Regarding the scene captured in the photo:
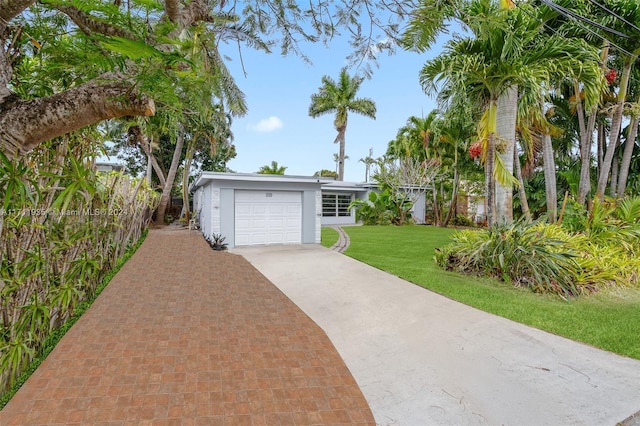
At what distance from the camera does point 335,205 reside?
22.1 m

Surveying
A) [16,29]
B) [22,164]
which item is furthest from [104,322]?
[16,29]

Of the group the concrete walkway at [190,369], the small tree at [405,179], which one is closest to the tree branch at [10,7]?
the concrete walkway at [190,369]

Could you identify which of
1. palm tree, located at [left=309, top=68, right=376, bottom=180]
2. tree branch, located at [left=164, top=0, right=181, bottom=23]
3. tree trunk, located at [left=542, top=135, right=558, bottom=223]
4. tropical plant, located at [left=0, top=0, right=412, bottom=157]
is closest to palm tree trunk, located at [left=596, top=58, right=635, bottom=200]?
tree trunk, located at [left=542, top=135, right=558, bottom=223]

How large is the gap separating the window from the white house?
8966mm

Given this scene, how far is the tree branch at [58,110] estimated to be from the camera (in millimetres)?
1646

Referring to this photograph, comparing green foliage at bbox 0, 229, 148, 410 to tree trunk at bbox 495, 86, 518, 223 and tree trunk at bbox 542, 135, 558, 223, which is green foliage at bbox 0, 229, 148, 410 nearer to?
tree trunk at bbox 495, 86, 518, 223

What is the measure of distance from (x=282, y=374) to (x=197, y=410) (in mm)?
925

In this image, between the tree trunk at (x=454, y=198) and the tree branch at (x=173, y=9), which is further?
the tree trunk at (x=454, y=198)

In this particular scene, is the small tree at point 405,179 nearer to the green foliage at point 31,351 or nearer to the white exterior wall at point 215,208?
the white exterior wall at point 215,208

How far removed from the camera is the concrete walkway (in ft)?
9.30

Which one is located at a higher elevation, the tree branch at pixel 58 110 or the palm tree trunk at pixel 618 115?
the palm tree trunk at pixel 618 115

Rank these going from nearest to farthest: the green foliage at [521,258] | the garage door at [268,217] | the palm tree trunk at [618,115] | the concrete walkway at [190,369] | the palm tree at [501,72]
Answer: the concrete walkway at [190,369] < the green foliage at [521,258] < the palm tree at [501,72] < the palm tree trunk at [618,115] < the garage door at [268,217]

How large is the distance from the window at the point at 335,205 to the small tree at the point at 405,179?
2.78 meters

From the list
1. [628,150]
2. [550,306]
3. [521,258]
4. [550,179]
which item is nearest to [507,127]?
[521,258]
